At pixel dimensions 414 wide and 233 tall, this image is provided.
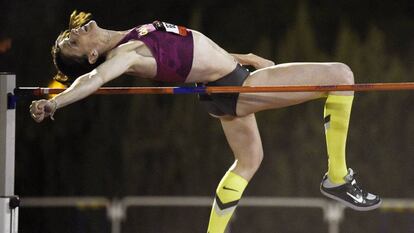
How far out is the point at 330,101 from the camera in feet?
10.5

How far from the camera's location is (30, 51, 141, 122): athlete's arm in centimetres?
283

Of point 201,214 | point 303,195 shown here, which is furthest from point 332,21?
point 201,214

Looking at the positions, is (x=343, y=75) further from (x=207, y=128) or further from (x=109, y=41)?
(x=207, y=128)

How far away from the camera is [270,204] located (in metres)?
5.15

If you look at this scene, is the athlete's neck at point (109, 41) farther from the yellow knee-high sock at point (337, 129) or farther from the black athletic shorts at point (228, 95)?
the yellow knee-high sock at point (337, 129)

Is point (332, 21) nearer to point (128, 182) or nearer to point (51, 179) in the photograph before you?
point (128, 182)

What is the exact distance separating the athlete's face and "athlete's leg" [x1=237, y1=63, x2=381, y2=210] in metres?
0.58

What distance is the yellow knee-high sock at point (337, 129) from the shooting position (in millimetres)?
3205

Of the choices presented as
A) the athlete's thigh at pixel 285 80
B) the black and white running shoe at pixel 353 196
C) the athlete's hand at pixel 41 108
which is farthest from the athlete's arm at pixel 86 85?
the black and white running shoe at pixel 353 196

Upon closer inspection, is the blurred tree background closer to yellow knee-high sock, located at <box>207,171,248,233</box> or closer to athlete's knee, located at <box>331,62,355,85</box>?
yellow knee-high sock, located at <box>207,171,248,233</box>

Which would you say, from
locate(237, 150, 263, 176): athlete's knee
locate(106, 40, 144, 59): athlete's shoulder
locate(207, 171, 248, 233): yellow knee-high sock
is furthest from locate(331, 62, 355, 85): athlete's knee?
locate(106, 40, 144, 59): athlete's shoulder

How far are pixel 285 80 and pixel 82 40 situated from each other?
0.75 metres

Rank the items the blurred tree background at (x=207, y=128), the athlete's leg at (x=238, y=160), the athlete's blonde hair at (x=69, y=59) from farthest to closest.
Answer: the blurred tree background at (x=207, y=128) < the athlete's leg at (x=238, y=160) < the athlete's blonde hair at (x=69, y=59)

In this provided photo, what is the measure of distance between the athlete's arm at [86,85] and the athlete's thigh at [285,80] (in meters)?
0.47
